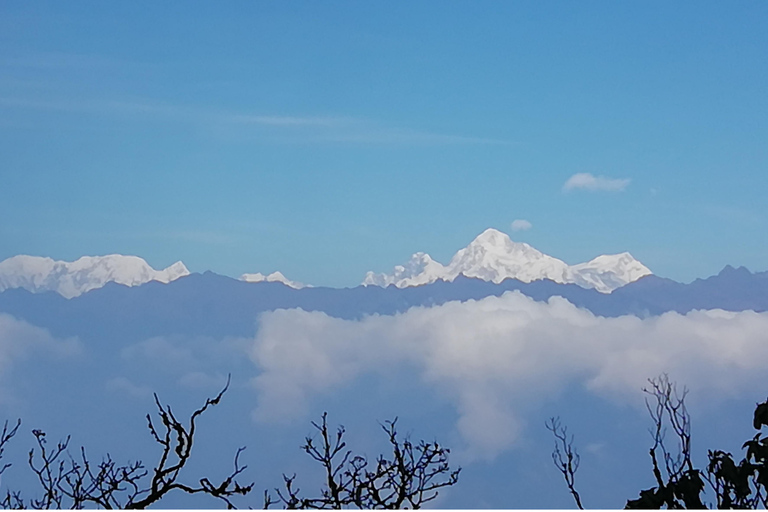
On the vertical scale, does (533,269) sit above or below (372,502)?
above

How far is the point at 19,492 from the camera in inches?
85.1

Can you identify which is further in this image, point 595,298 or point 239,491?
point 595,298

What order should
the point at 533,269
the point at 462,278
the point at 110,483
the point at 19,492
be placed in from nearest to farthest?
the point at 110,483, the point at 19,492, the point at 462,278, the point at 533,269

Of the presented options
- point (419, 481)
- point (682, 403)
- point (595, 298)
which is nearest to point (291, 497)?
point (419, 481)

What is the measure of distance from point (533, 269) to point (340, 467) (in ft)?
27.6

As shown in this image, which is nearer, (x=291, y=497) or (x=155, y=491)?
(x=155, y=491)

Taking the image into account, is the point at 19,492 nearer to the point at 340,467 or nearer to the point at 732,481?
the point at 340,467

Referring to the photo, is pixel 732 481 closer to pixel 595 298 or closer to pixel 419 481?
pixel 419 481

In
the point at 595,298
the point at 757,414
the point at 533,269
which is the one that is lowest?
the point at 757,414

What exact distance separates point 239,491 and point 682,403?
1166 millimetres

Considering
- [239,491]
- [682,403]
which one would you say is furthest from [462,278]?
[239,491]

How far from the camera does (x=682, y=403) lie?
1.88m

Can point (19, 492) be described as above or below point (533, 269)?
below

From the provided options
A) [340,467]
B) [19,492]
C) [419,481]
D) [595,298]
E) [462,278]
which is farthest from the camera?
[462,278]
